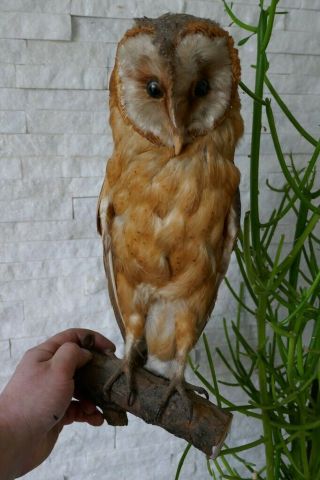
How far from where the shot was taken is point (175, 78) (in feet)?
1.46

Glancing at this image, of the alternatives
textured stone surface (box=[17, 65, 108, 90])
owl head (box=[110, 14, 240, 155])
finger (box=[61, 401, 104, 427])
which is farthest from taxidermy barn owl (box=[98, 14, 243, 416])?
textured stone surface (box=[17, 65, 108, 90])

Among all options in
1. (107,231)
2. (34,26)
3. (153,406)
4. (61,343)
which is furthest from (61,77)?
(153,406)

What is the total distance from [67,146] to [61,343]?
1.11 feet

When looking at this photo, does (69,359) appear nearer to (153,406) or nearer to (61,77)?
(153,406)

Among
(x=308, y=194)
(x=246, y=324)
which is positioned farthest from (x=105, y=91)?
(x=246, y=324)

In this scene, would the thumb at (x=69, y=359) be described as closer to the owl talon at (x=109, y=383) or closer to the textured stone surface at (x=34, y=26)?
the owl talon at (x=109, y=383)

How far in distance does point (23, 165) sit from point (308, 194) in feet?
1.56

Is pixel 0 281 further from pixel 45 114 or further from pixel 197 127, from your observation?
pixel 197 127

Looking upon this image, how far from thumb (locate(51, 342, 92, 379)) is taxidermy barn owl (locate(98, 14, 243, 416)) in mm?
55

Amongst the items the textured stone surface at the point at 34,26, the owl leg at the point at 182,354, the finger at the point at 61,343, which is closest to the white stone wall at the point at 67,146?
the textured stone surface at the point at 34,26

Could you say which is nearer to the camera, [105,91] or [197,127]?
[197,127]

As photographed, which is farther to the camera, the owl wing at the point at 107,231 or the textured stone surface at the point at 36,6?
the textured stone surface at the point at 36,6

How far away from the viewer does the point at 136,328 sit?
0.64 m

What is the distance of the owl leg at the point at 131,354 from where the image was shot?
62 centimetres
